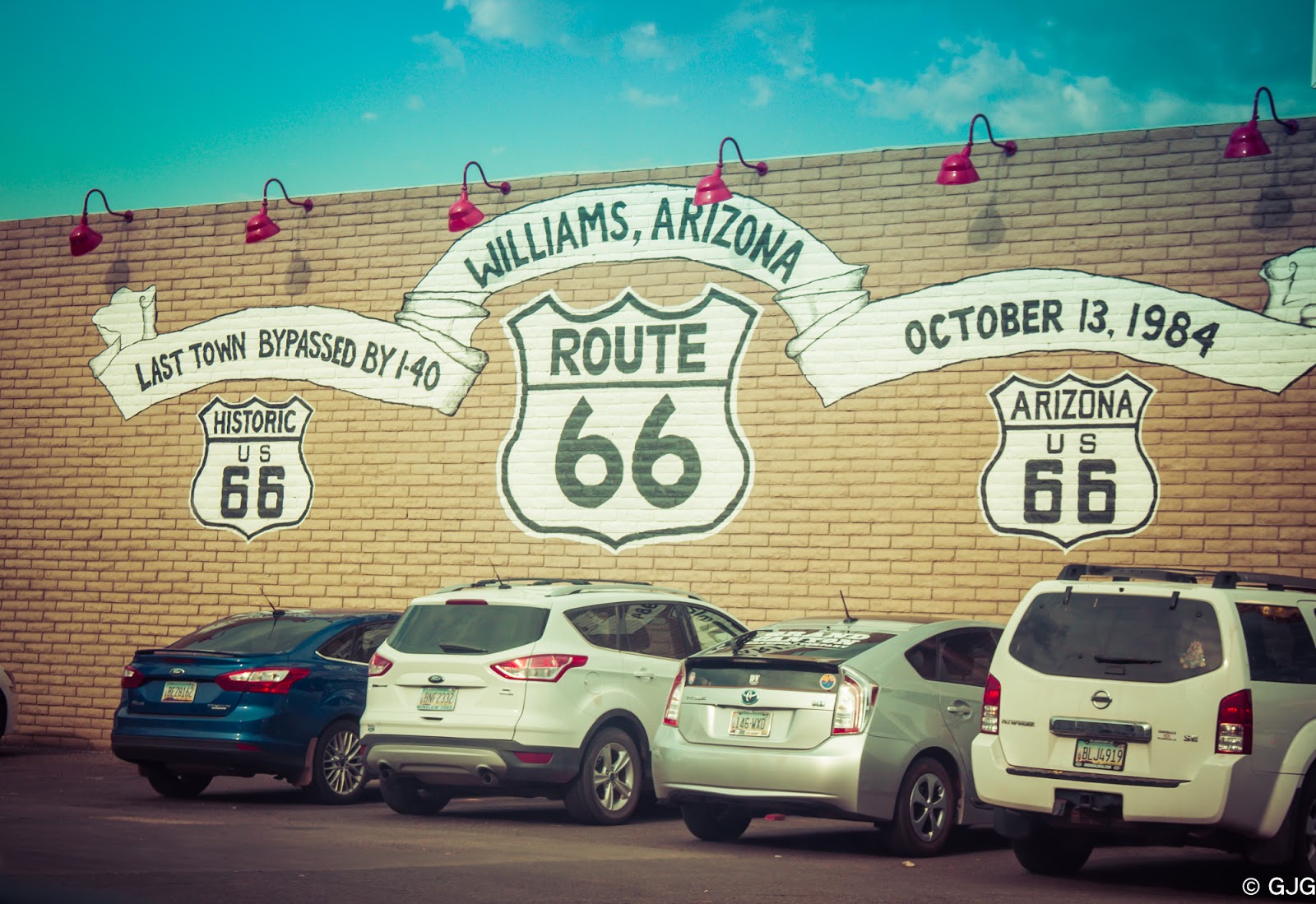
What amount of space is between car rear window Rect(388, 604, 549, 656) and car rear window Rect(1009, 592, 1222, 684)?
3.72m

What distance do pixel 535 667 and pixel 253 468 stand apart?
737 cm

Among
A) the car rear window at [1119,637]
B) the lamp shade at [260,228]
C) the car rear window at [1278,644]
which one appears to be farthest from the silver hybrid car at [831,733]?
the lamp shade at [260,228]

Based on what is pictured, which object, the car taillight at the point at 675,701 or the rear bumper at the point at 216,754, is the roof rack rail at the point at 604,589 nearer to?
the car taillight at the point at 675,701

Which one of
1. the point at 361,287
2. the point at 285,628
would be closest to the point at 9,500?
the point at 361,287

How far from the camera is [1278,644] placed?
28.2ft

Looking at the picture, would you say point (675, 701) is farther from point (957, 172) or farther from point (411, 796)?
point (957, 172)

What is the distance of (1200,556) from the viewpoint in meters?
13.8

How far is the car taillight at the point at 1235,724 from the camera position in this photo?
324 inches

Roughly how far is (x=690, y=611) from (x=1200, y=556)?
467cm

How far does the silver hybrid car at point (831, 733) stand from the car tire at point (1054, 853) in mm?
801

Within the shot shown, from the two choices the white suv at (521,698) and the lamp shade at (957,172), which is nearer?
the white suv at (521,698)

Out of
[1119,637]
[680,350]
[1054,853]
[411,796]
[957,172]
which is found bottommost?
[411,796]

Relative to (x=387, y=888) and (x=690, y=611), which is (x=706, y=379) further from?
(x=387, y=888)

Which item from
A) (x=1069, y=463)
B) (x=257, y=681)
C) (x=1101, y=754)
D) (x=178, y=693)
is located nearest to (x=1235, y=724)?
(x=1101, y=754)
